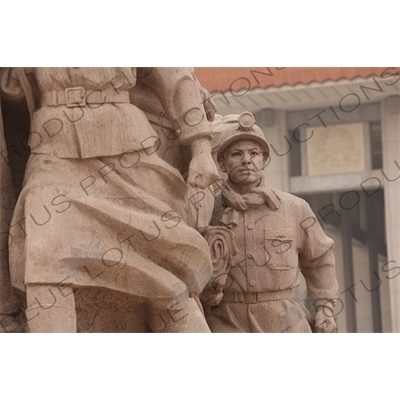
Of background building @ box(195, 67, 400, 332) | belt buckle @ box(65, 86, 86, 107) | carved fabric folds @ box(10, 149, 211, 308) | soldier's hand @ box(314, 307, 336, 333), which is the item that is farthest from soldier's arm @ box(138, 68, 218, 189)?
background building @ box(195, 67, 400, 332)

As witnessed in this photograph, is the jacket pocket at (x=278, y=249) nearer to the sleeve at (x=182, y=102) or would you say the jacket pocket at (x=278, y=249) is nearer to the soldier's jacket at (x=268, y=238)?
the soldier's jacket at (x=268, y=238)

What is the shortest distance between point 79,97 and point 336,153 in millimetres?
14880

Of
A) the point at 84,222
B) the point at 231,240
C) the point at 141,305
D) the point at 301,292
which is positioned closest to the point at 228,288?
the point at 231,240

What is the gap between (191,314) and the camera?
664cm

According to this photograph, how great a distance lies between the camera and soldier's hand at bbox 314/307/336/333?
7266 mm

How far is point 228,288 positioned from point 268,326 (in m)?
0.31

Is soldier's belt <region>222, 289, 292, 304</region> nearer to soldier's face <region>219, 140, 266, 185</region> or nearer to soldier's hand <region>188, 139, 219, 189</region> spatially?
soldier's face <region>219, 140, 266, 185</region>

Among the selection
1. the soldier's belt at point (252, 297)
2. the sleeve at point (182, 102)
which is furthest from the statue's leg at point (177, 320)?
the sleeve at point (182, 102)

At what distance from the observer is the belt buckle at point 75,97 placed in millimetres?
6414

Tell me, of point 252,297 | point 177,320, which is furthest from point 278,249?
point 177,320

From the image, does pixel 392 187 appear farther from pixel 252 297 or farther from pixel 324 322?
pixel 252 297

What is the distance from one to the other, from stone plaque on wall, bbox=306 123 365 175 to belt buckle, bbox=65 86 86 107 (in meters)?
14.5

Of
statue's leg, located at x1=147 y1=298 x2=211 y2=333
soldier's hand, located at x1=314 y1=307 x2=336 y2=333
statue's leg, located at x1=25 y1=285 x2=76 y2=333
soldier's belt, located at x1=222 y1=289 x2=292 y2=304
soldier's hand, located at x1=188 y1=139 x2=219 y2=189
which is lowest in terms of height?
soldier's hand, located at x1=314 y1=307 x2=336 y2=333

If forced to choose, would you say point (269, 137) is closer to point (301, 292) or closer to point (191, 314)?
point (301, 292)
